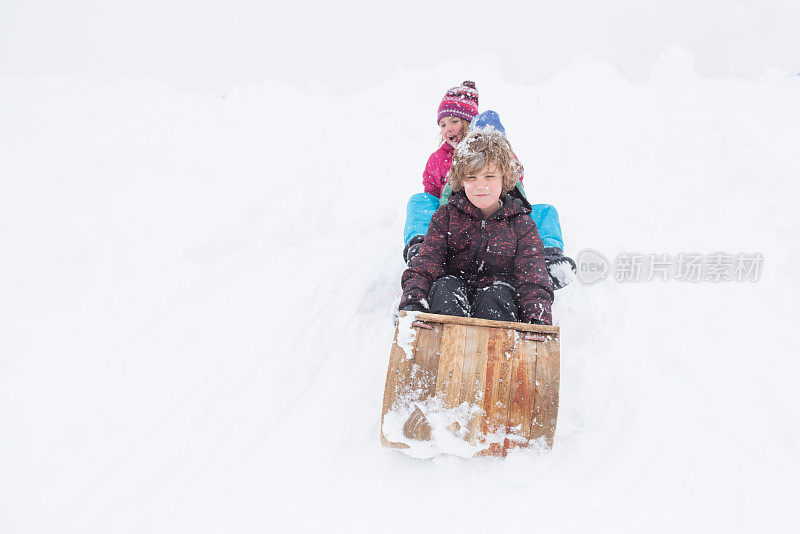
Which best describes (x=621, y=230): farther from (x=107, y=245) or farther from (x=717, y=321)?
(x=107, y=245)

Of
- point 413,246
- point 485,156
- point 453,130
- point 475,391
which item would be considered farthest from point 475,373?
point 453,130

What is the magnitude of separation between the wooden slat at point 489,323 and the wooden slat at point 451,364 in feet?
0.09

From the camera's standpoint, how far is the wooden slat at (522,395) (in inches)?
69.0

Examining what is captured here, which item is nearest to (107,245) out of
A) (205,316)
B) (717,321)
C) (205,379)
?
(205,316)

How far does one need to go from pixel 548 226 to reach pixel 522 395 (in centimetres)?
166

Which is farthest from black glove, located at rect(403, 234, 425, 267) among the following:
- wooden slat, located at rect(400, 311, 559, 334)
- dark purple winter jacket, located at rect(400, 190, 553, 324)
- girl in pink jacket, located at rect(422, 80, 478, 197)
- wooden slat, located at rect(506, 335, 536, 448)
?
wooden slat, located at rect(506, 335, 536, 448)

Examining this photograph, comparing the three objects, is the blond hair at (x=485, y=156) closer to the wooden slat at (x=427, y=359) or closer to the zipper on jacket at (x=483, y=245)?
the zipper on jacket at (x=483, y=245)

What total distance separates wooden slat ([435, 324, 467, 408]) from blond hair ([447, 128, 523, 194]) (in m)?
0.89

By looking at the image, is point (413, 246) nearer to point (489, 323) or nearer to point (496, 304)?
point (496, 304)

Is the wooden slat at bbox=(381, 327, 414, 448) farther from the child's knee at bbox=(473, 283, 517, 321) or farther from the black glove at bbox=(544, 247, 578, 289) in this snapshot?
the black glove at bbox=(544, 247, 578, 289)

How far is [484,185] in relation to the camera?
2301mm

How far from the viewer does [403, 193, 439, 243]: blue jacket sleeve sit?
3.21 meters

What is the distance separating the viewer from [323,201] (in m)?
4.87

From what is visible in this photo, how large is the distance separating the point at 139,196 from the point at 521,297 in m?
3.89
